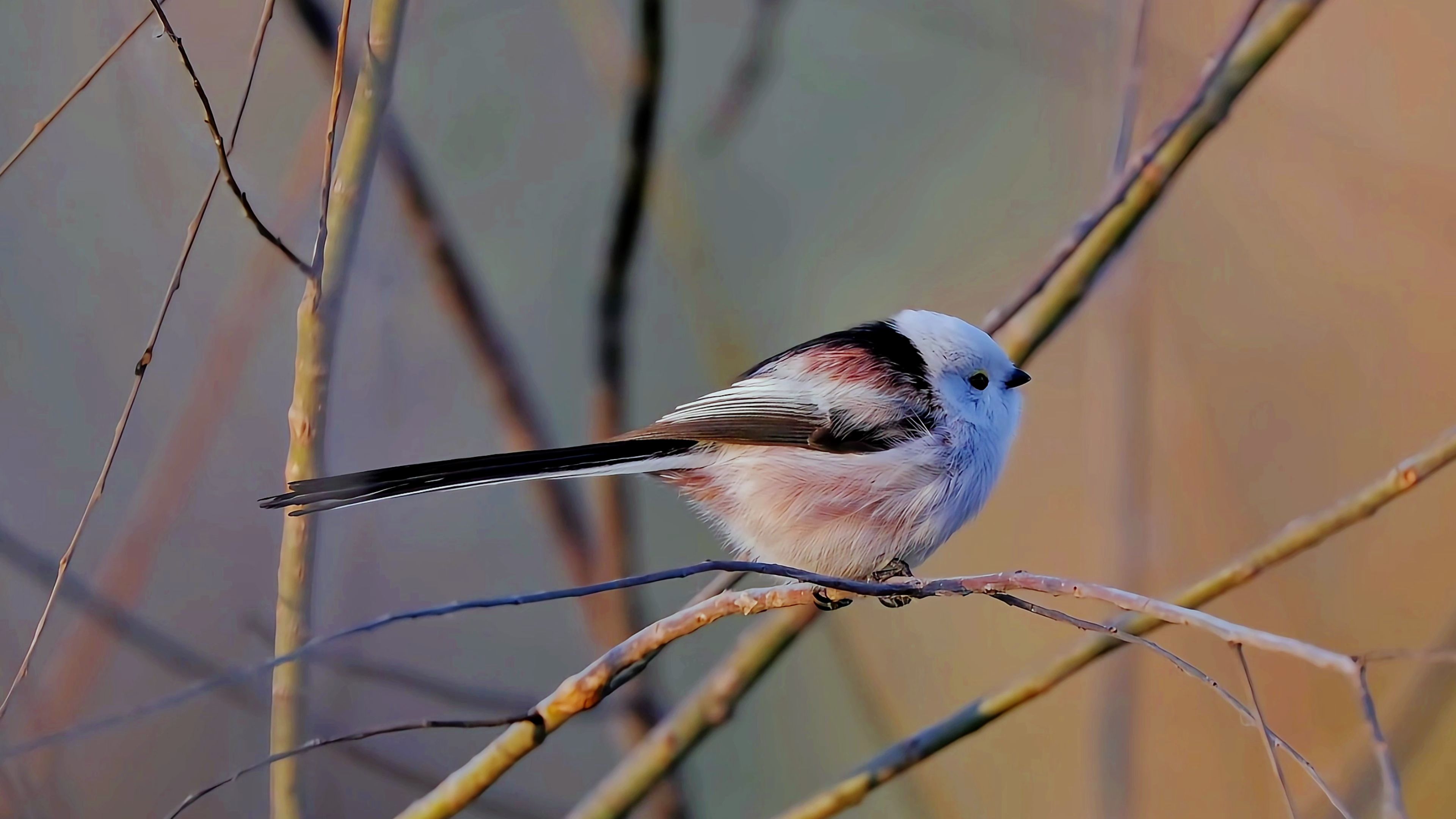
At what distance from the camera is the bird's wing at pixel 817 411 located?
6.28 feet

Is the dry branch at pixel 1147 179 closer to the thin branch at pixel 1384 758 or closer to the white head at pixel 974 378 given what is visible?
the white head at pixel 974 378

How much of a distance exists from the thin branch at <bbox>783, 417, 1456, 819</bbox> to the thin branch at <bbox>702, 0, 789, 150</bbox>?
1.24m

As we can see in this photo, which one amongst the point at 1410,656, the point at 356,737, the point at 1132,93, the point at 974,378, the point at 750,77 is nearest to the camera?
the point at 1410,656

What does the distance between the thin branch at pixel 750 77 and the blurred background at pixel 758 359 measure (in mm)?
46

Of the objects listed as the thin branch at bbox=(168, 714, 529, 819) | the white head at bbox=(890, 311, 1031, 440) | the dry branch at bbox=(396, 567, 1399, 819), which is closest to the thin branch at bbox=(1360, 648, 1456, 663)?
the dry branch at bbox=(396, 567, 1399, 819)

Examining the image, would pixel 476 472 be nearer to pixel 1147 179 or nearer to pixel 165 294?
pixel 165 294

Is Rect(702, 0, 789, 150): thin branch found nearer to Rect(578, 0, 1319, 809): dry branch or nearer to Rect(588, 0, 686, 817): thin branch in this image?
Rect(588, 0, 686, 817): thin branch

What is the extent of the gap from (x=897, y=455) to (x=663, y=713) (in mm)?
904

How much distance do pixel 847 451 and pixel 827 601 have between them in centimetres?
33

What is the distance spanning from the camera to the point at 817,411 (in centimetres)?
196

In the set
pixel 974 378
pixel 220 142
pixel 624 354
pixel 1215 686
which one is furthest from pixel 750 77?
pixel 1215 686

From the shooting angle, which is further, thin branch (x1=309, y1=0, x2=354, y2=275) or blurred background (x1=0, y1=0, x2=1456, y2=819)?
blurred background (x1=0, y1=0, x2=1456, y2=819)

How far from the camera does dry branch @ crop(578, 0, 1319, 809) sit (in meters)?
1.78

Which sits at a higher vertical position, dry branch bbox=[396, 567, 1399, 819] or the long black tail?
the long black tail
